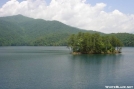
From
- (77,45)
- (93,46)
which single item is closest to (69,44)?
(77,45)

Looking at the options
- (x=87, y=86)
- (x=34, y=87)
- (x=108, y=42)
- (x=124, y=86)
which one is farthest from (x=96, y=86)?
(x=108, y=42)

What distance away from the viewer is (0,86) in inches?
1465

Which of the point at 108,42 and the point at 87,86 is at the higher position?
the point at 108,42

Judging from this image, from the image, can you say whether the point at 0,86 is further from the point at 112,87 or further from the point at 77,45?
the point at 77,45

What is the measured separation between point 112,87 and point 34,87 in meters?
14.6

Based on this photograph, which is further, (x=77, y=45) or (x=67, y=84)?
(x=77, y=45)

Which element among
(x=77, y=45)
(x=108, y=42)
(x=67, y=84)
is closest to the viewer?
(x=67, y=84)

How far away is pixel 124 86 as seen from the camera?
124 ft

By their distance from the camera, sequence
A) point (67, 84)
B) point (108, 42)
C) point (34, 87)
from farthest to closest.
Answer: point (108, 42) → point (67, 84) → point (34, 87)

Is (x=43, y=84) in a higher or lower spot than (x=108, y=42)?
lower

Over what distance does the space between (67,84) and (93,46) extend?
82.0 m

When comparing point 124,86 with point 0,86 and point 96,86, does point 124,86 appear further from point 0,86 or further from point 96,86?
point 0,86

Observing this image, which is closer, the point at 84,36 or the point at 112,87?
the point at 112,87

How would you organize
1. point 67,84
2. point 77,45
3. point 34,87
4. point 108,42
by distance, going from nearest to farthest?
point 34,87, point 67,84, point 77,45, point 108,42
